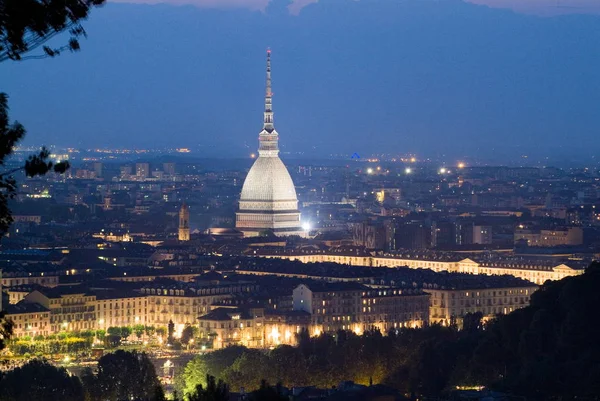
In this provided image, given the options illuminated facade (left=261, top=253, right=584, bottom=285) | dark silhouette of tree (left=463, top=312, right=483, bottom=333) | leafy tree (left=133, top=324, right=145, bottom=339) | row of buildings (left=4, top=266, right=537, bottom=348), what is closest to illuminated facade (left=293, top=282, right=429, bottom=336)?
row of buildings (left=4, top=266, right=537, bottom=348)

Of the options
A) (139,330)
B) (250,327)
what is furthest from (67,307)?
(250,327)

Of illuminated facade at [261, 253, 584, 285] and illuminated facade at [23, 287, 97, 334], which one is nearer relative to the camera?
illuminated facade at [23, 287, 97, 334]

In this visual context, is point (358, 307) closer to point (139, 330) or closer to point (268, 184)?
point (139, 330)

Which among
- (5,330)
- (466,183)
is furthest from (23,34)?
(466,183)

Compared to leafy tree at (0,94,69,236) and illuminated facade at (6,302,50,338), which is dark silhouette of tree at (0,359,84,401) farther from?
leafy tree at (0,94,69,236)

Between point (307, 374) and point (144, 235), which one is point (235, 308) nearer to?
point (307, 374)

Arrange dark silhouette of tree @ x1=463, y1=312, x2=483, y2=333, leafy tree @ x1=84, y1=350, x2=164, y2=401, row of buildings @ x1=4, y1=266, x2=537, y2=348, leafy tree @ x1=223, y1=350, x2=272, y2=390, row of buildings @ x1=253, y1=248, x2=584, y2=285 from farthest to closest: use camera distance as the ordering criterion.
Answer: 1. row of buildings @ x1=253, y1=248, x2=584, y2=285
2. row of buildings @ x1=4, y1=266, x2=537, y2=348
3. dark silhouette of tree @ x1=463, y1=312, x2=483, y2=333
4. leafy tree @ x1=223, y1=350, x2=272, y2=390
5. leafy tree @ x1=84, y1=350, x2=164, y2=401

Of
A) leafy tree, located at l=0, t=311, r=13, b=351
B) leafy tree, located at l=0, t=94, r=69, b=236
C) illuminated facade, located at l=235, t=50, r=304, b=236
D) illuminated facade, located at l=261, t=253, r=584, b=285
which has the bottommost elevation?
leafy tree, located at l=0, t=311, r=13, b=351
